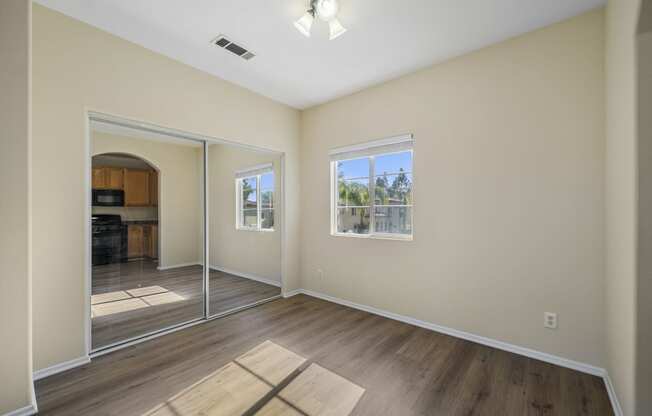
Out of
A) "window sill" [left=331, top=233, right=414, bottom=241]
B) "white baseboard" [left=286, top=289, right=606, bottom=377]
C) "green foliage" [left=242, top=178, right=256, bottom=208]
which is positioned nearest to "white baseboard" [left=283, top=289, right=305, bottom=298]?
"white baseboard" [left=286, top=289, right=606, bottom=377]

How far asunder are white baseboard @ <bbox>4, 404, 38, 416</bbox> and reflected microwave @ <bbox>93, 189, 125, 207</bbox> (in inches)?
58.9

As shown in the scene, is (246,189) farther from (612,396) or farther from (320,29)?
(612,396)

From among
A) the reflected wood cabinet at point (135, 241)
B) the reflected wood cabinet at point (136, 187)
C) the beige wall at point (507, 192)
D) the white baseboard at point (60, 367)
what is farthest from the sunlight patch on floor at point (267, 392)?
the reflected wood cabinet at point (136, 187)

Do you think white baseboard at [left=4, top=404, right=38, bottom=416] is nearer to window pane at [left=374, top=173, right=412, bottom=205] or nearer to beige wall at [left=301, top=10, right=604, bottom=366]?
beige wall at [left=301, top=10, right=604, bottom=366]

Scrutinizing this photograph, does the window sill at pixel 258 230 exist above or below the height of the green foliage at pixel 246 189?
below

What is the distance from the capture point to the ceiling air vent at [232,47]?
2.50 meters

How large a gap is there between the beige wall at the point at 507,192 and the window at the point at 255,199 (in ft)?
5.14

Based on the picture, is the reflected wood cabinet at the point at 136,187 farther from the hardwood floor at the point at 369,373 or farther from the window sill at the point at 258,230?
the hardwood floor at the point at 369,373

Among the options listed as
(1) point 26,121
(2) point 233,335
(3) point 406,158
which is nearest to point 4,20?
(1) point 26,121

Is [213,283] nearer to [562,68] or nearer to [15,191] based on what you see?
[15,191]

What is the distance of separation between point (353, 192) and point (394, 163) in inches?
27.8

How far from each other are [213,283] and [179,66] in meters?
2.50

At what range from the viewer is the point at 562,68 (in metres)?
2.21

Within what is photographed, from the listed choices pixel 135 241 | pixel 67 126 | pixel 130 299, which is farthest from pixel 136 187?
pixel 130 299
